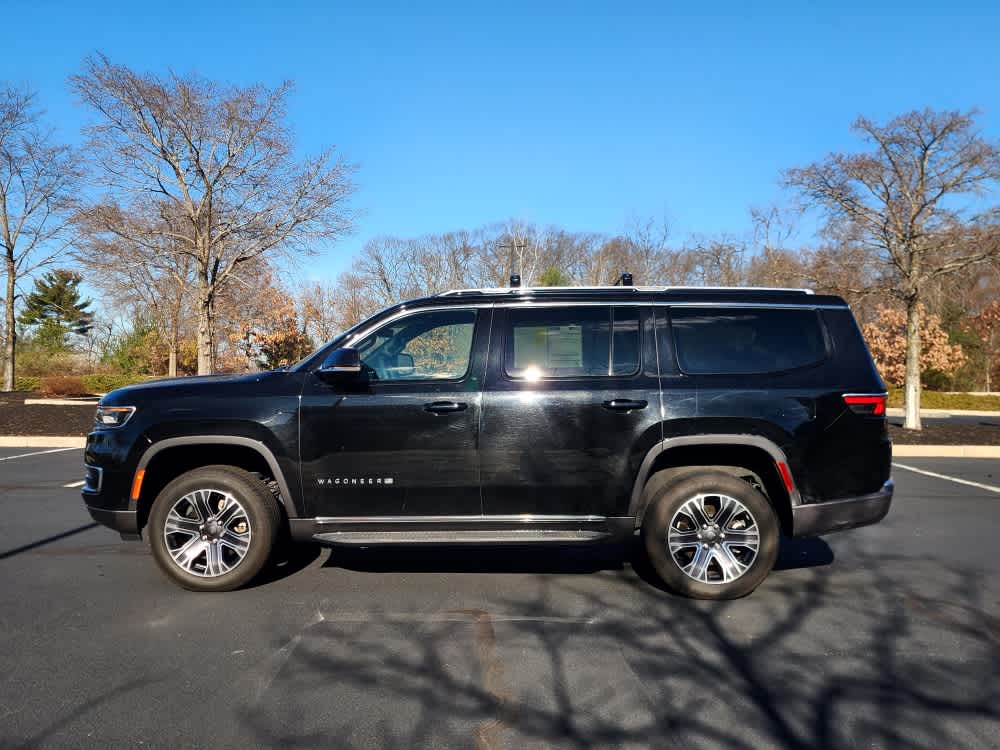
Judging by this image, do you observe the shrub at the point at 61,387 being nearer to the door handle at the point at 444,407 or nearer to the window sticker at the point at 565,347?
the door handle at the point at 444,407

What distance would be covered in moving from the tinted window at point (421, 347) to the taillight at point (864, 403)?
8.41ft

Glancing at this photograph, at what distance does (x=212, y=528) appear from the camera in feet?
14.8

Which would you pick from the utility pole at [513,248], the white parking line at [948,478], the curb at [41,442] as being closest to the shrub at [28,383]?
the curb at [41,442]

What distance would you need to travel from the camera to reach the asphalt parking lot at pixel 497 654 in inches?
111

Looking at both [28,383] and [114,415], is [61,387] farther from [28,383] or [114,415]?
[114,415]

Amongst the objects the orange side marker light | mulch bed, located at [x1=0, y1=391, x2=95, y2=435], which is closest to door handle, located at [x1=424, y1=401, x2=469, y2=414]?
the orange side marker light

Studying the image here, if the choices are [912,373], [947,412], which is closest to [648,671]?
[912,373]

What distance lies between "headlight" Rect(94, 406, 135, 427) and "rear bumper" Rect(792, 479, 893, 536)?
4484 mm

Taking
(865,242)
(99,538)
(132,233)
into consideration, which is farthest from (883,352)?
(99,538)

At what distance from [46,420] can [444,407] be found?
15599 mm

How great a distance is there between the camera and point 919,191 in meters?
13.6

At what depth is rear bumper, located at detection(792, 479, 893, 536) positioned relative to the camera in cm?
440

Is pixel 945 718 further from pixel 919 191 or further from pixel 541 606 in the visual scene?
pixel 919 191

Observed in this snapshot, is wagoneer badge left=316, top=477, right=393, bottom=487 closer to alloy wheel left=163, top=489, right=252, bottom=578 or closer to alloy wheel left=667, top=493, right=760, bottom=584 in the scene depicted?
alloy wheel left=163, top=489, right=252, bottom=578
